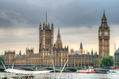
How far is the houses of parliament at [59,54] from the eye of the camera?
15688cm

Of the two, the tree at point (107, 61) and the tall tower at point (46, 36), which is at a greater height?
the tall tower at point (46, 36)

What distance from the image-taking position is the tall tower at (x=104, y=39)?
16175cm

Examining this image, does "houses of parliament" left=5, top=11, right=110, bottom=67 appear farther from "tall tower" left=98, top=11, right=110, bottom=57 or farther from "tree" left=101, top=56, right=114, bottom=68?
"tree" left=101, top=56, right=114, bottom=68

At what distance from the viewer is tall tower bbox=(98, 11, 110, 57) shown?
531ft

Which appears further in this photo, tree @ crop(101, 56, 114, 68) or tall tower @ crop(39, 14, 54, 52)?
tall tower @ crop(39, 14, 54, 52)

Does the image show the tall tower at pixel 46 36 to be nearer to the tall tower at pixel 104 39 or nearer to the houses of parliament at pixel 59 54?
the houses of parliament at pixel 59 54

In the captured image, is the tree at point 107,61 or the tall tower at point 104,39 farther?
the tall tower at point 104,39

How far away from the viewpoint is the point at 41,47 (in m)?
167

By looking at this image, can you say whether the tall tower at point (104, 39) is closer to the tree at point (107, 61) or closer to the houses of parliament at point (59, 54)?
the houses of parliament at point (59, 54)

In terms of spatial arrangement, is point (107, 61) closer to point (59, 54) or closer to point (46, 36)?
point (59, 54)

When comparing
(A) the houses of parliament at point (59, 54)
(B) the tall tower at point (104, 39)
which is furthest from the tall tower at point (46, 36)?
(B) the tall tower at point (104, 39)

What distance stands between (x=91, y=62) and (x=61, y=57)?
1308cm

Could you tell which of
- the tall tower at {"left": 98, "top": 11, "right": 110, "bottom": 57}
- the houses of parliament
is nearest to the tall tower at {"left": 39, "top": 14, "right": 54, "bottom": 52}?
the houses of parliament

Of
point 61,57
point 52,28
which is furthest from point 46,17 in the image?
point 61,57
